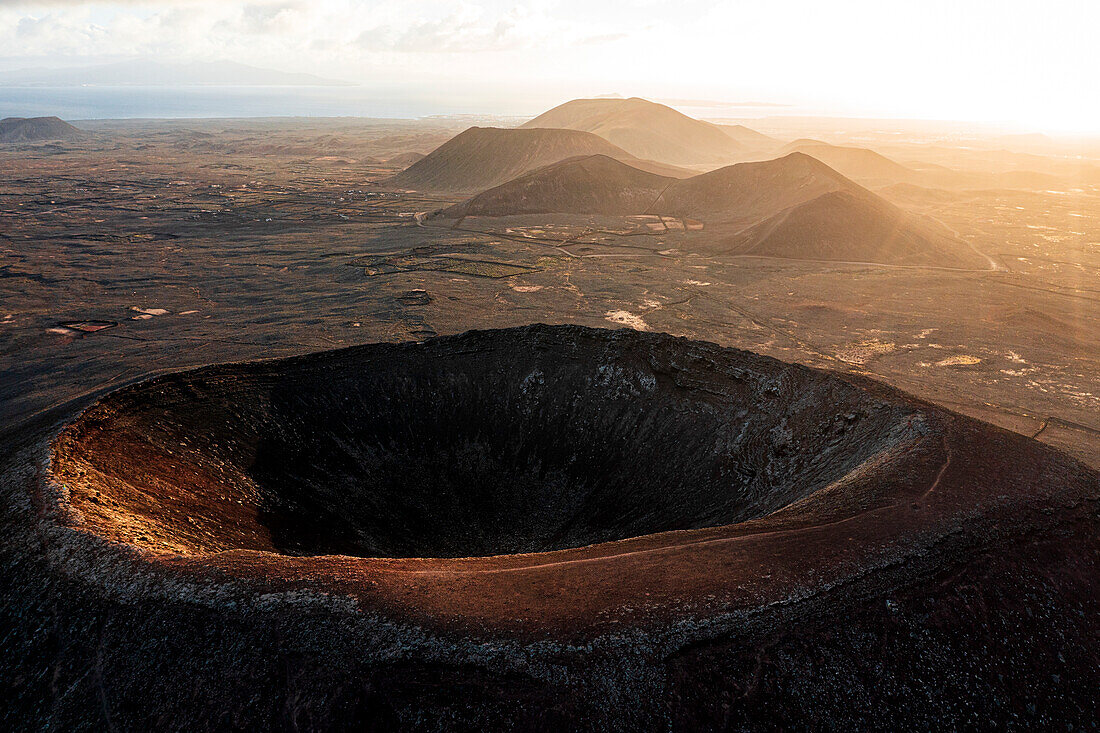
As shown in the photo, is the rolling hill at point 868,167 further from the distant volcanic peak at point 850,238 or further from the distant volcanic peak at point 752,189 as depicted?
the distant volcanic peak at point 850,238

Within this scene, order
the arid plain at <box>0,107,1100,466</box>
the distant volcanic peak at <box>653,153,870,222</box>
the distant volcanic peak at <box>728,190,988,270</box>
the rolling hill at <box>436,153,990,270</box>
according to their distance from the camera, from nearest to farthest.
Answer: the arid plain at <box>0,107,1100,466</box> → the distant volcanic peak at <box>728,190,988,270</box> → the rolling hill at <box>436,153,990,270</box> → the distant volcanic peak at <box>653,153,870,222</box>

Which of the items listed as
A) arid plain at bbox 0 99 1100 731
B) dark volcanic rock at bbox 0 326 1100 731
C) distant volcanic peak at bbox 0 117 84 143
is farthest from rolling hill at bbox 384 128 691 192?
distant volcanic peak at bbox 0 117 84 143

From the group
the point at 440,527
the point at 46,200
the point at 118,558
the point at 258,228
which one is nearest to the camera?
the point at 118,558

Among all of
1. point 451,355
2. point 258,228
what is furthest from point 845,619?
point 258,228

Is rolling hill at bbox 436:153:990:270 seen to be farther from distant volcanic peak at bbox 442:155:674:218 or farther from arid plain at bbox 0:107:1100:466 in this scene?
arid plain at bbox 0:107:1100:466

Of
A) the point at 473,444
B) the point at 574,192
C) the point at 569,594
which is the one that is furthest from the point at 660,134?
the point at 569,594

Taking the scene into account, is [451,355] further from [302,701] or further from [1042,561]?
[1042,561]
